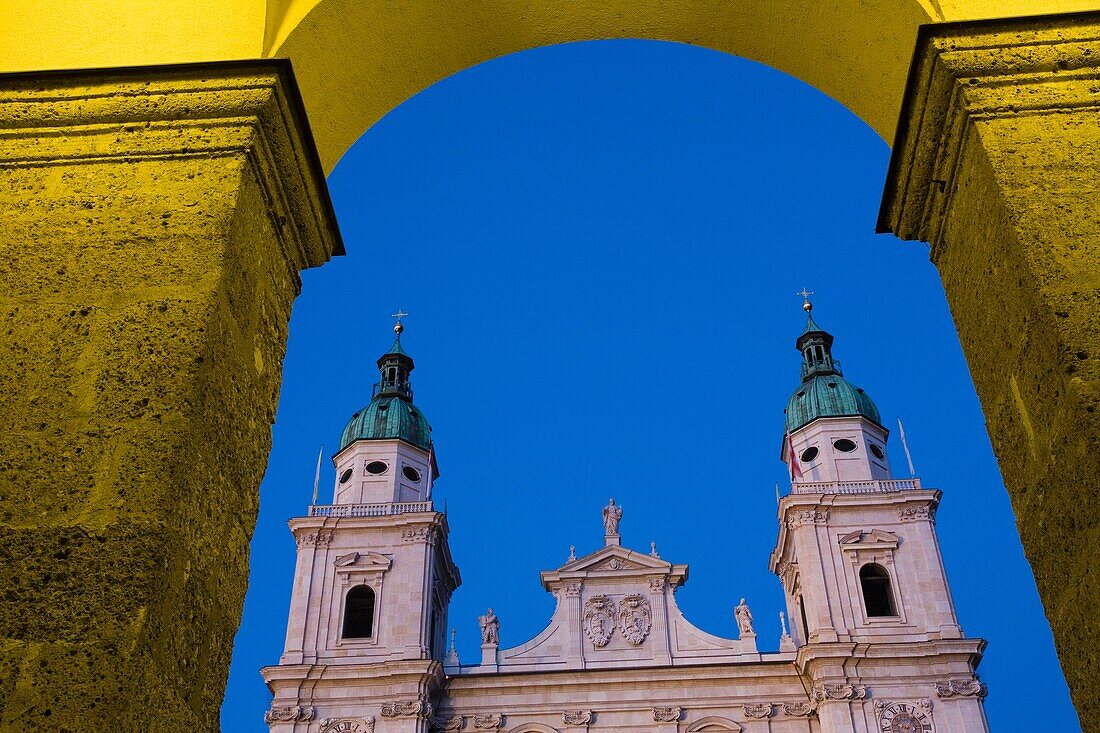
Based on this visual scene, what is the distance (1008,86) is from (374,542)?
22.7 m

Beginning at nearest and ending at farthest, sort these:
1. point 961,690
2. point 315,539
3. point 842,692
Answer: point 961,690 → point 842,692 → point 315,539

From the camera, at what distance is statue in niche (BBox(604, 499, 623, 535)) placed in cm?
2625

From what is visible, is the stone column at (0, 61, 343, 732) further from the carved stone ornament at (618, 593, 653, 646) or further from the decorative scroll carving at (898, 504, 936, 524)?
the decorative scroll carving at (898, 504, 936, 524)

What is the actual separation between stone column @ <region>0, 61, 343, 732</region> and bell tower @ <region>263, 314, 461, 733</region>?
2021 cm

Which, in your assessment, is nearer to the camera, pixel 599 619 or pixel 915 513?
pixel 915 513

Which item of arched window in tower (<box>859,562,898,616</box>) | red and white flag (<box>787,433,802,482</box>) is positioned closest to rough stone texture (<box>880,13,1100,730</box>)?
arched window in tower (<box>859,562,898,616</box>)

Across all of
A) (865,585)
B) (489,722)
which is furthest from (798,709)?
(489,722)

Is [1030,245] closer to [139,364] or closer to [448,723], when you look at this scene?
[139,364]

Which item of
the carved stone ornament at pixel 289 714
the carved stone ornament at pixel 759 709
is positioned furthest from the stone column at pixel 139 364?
the carved stone ornament at pixel 759 709

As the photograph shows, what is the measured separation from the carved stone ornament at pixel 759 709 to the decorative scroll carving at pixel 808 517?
162 inches

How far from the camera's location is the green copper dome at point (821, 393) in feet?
91.5

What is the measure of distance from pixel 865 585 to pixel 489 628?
8.93 meters

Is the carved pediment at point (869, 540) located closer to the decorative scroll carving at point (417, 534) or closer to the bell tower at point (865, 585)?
the bell tower at point (865, 585)

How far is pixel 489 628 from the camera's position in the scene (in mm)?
24812
